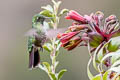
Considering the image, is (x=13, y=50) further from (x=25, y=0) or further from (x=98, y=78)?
(x=98, y=78)

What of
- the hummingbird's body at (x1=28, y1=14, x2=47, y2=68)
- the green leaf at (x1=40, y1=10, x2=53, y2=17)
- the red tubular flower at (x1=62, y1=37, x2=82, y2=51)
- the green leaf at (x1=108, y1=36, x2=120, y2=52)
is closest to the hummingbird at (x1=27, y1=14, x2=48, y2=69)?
the hummingbird's body at (x1=28, y1=14, x2=47, y2=68)

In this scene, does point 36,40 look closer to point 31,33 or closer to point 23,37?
point 31,33

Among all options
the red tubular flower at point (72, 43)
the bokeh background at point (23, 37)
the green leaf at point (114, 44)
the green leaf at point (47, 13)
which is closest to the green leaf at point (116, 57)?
the green leaf at point (114, 44)

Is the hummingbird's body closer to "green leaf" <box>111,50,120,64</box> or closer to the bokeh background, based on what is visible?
"green leaf" <box>111,50,120,64</box>

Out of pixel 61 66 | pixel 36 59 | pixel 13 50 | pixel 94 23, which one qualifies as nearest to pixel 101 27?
pixel 94 23

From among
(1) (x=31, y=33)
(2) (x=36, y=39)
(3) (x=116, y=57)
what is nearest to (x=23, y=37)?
(2) (x=36, y=39)
